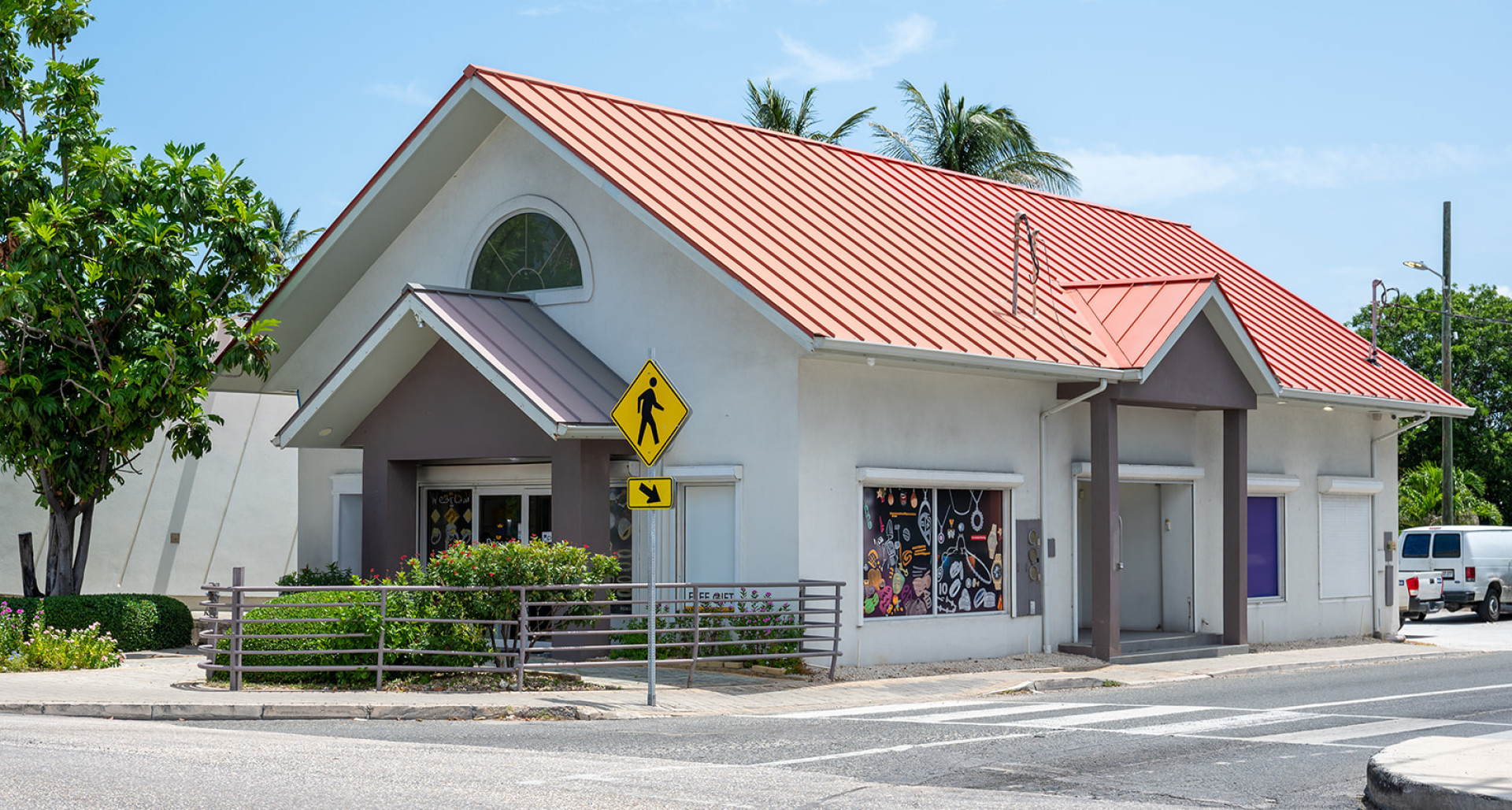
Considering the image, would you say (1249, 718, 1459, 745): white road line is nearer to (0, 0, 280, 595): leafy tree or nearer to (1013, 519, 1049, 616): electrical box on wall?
(1013, 519, 1049, 616): electrical box on wall

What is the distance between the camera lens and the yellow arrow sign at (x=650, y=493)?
46.9ft

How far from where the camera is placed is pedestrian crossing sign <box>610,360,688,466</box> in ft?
47.0

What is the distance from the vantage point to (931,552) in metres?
19.0

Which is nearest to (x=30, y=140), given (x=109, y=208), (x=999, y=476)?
(x=109, y=208)

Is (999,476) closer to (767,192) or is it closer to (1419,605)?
(767,192)

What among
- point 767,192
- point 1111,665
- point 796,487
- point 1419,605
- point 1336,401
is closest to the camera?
point 796,487

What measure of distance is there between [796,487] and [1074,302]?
6397 millimetres

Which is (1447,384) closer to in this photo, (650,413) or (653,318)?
(653,318)

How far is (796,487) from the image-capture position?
56.9 ft

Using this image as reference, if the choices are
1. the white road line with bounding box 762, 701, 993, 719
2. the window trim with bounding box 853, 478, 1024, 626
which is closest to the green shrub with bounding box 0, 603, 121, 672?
the white road line with bounding box 762, 701, 993, 719

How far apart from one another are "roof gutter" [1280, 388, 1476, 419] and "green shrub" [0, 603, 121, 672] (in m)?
15.7

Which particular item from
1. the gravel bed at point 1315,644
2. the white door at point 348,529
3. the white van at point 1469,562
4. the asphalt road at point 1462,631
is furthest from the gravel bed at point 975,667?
the white van at point 1469,562

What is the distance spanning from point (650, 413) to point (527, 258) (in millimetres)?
6674

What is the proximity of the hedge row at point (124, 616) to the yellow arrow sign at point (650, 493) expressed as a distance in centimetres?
818
